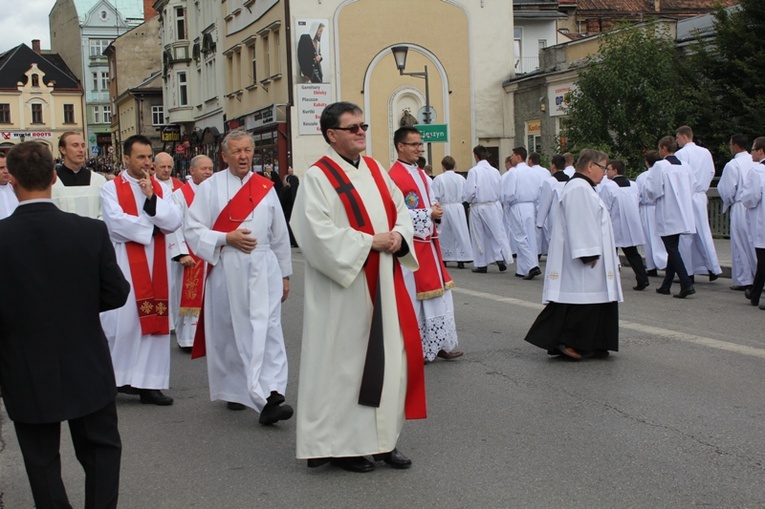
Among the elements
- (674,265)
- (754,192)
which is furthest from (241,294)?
(754,192)

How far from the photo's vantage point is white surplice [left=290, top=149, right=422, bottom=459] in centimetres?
536

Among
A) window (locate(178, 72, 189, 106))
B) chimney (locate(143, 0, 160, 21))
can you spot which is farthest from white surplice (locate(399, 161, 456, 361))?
chimney (locate(143, 0, 160, 21))

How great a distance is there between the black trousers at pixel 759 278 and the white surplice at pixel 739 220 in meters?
1.13

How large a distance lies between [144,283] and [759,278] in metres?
7.43

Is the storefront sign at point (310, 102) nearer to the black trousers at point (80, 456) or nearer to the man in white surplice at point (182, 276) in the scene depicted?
the man in white surplice at point (182, 276)

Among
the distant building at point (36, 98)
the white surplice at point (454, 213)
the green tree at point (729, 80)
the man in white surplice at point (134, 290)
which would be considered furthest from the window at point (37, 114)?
the man in white surplice at point (134, 290)

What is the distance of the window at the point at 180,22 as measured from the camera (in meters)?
53.1

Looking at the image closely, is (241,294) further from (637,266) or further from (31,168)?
(637,266)

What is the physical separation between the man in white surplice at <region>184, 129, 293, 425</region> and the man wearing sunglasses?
4.35 feet

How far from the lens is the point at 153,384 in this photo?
754cm

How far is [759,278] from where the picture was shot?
11672mm

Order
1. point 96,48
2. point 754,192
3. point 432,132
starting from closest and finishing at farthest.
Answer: point 754,192 → point 432,132 → point 96,48

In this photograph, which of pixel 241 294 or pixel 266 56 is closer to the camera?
pixel 241 294

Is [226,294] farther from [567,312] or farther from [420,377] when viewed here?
[567,312]
